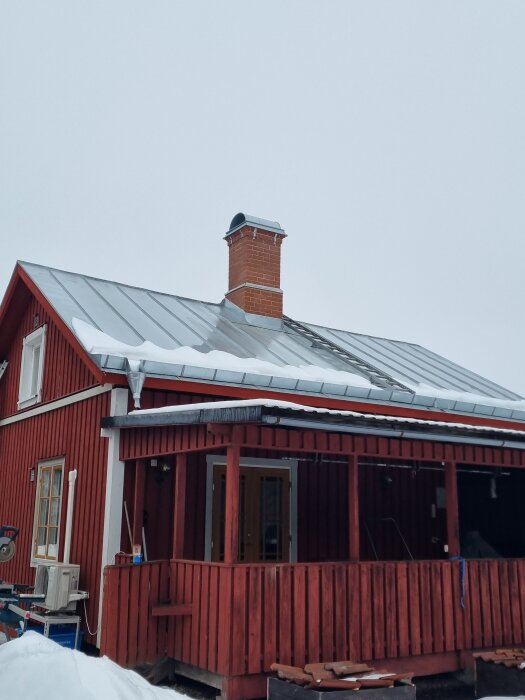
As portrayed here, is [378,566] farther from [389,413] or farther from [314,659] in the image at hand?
[389,413]

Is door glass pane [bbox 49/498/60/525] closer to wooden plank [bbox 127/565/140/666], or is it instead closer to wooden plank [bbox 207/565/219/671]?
wooden plank [bbox 127/565/140/666]

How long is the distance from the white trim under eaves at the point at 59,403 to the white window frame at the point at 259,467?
1.66 meters

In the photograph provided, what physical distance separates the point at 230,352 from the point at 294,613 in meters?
4.79

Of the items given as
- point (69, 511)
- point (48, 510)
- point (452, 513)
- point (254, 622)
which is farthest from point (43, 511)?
point (452, 513)

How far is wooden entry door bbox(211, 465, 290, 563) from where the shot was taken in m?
10.5

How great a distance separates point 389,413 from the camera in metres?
11.8

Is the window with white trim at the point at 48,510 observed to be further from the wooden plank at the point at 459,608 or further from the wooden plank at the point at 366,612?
the wooden plank at the point at 459,608

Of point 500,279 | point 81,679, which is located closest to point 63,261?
point 500,279

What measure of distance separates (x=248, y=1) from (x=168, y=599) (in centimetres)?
2268

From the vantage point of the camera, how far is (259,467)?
10.8 m

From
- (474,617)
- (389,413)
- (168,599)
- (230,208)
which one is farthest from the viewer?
(230,208)

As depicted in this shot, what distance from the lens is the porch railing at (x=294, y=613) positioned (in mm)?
7168

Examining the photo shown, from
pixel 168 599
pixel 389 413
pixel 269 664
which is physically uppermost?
pixel 389 413

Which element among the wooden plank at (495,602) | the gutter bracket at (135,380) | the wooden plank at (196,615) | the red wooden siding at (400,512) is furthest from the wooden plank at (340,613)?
the red wooden siding at (400,512)
